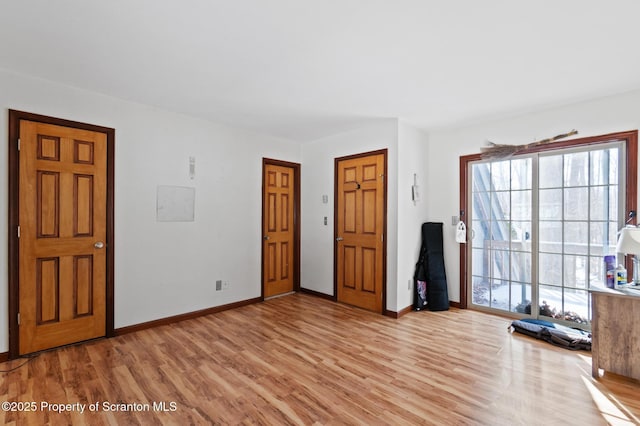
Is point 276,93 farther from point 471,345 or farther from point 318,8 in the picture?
point 471,345

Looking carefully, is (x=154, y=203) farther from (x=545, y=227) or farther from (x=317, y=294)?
(x=545, y=227)

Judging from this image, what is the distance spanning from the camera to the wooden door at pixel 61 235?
274 centimetres

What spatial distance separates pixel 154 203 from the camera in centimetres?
350

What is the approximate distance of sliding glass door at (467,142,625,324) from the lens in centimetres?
325

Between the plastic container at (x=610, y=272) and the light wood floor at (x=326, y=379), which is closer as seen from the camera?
the light wood floor at (x=326, y=379)

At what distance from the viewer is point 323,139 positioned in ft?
15.9

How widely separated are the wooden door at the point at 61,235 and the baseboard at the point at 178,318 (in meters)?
0.21

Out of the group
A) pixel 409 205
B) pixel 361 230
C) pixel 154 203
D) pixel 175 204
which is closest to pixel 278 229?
pixel 361 230

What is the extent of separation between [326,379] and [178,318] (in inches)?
87.1

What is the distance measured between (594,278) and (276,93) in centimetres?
403

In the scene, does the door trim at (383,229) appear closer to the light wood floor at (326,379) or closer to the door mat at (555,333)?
the light wood floor at (326,379)

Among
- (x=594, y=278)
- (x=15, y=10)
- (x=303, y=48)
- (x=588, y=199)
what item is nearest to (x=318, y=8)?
(x=303, y=48)

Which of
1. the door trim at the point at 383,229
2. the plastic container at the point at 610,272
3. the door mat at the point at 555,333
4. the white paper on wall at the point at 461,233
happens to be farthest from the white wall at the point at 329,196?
the plastic container at the point at 610,272

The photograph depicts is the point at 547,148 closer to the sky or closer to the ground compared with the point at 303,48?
closer to the ground
